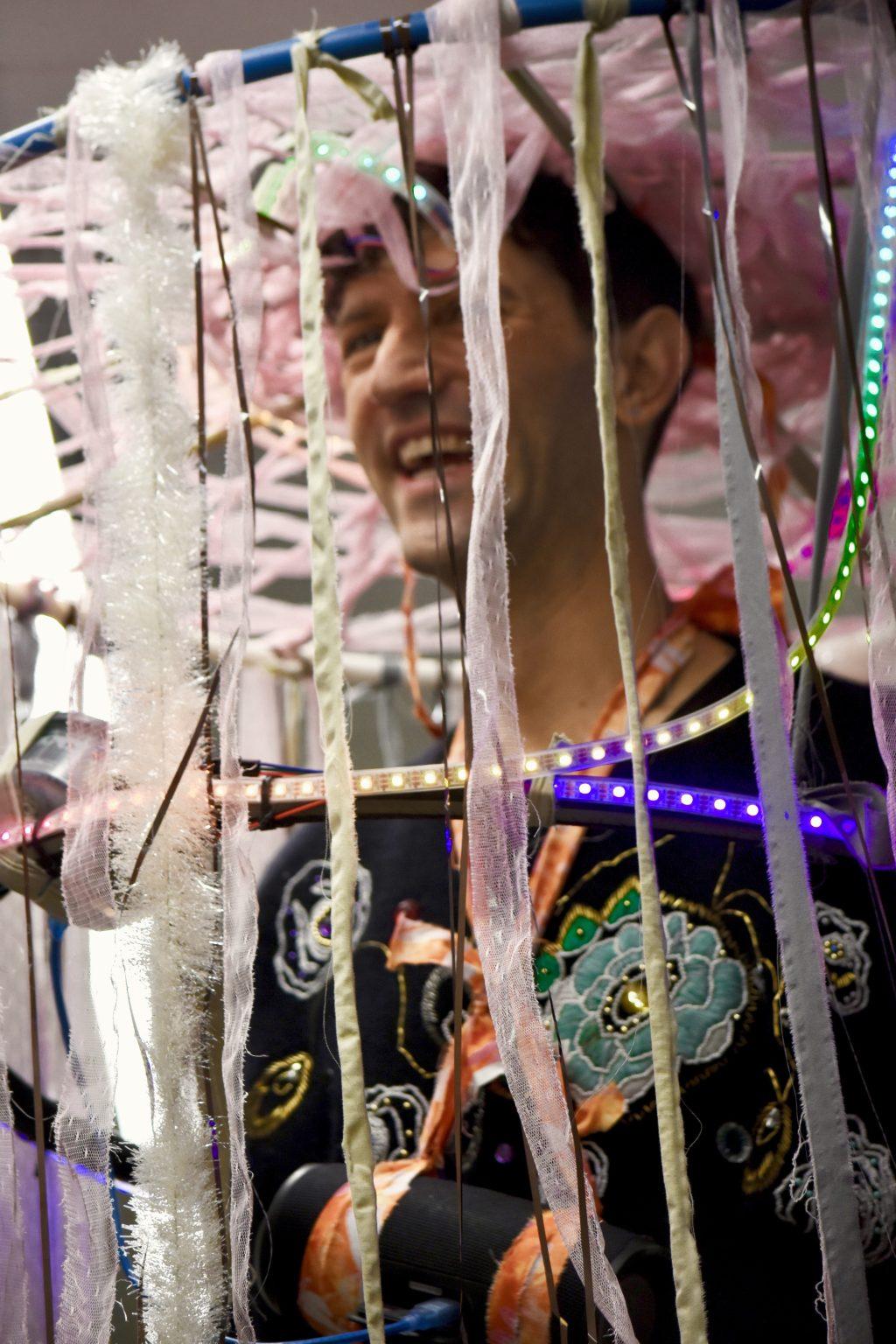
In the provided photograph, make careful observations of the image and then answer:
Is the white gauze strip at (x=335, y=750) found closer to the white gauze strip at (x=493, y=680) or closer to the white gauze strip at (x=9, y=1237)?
the white gauze strip at (x=493, y=680)

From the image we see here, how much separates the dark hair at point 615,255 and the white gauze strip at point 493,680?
0.88 ft

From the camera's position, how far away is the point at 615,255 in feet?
2.95

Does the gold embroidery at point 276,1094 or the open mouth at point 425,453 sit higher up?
the open mouth at point 425,453

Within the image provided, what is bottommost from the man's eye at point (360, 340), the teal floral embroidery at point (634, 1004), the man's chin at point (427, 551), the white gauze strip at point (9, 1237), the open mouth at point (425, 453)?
the white gauze strip at point (9, 1237)

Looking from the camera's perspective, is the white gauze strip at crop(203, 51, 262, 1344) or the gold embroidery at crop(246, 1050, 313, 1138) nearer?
the white gauze strip at crop(203, 51, 262, 1344)

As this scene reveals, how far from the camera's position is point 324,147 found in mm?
883

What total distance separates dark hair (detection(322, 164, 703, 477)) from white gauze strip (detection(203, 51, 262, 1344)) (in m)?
0.28

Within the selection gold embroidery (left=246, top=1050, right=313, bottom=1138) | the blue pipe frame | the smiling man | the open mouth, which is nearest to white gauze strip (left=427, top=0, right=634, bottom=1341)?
the blue pipe frame

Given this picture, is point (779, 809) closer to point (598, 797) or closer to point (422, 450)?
point (598, 797)

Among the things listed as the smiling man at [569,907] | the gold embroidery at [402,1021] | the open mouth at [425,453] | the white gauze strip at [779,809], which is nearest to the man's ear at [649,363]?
the smiling man at [569,907]

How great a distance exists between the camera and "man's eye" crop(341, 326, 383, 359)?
1001mm

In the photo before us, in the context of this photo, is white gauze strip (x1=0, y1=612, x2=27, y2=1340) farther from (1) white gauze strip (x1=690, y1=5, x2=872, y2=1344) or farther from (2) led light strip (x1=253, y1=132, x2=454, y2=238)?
(2) led light strip (x1=253, y1=132, x2=454, y2=238)

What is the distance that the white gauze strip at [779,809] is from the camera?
1.71ft

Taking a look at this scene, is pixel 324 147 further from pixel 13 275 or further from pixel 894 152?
pixel 894 152
